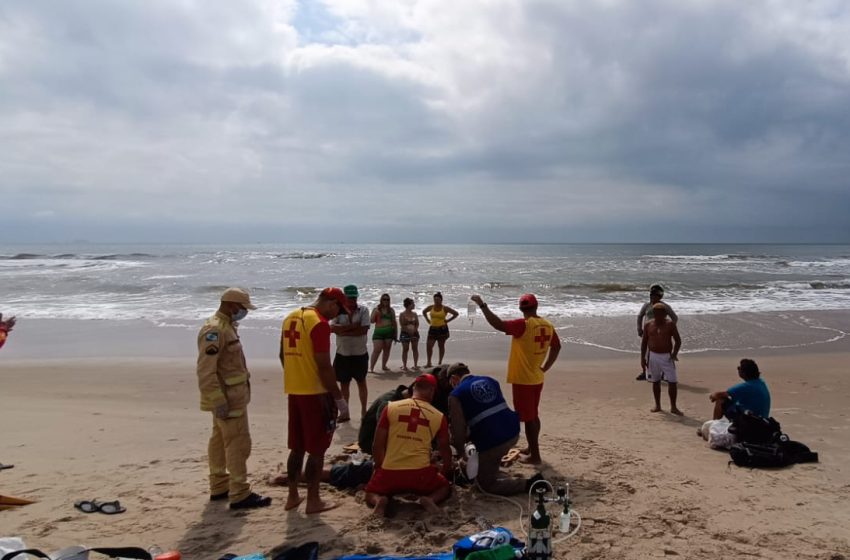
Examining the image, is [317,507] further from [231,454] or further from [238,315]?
[238,315]

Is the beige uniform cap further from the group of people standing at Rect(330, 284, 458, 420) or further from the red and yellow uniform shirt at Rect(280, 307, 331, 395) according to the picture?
the group of people standing at Rect(330, 284, 458, 420)

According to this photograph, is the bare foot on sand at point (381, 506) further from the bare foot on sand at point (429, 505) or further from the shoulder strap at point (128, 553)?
the shoulder strap at point (128, 553)

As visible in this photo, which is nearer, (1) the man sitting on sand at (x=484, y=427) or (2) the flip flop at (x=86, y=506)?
(2) the flip flop at (x=86, y=506)

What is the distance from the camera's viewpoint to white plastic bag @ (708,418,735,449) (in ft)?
19.7

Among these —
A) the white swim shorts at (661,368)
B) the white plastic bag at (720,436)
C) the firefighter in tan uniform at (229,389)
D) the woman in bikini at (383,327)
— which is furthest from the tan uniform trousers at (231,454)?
the white swim shorts at (661,368)

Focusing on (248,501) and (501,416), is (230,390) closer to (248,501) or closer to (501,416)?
(248,501)

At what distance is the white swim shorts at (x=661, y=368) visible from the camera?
297 inches

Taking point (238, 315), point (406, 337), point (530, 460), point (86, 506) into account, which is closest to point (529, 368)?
point (530, 460)

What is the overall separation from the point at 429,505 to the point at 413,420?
2.40 ft

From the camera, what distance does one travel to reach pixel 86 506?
4.52 m

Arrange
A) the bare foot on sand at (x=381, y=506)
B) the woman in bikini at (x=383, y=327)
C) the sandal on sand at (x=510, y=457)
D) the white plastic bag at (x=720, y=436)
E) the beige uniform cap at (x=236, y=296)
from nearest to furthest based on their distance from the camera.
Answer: the bare foot on sand at (x=381, y=506) → the beige uniform cap at (x=236, y=296) → the sandal on sand at (x=510, y=457) → the white plastic bag at (x=720, y=436) → the woman in bikini at (x=383, y=327)

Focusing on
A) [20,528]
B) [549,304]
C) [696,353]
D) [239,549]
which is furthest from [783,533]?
[549,304]

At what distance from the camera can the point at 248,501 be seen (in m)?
4.57

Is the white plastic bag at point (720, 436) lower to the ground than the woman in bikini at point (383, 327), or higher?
lower
